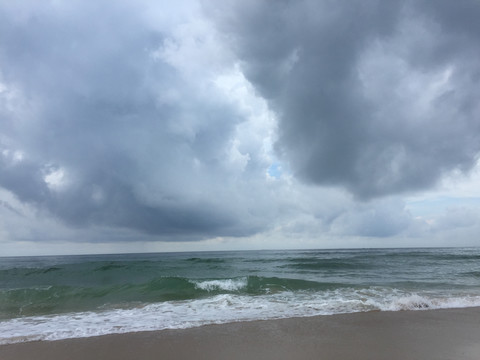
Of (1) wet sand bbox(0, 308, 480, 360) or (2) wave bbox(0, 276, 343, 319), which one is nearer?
(1) wet sand bbox(0, 308, 480, 360)

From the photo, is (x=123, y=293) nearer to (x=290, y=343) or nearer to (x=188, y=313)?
(x=188, y=313)

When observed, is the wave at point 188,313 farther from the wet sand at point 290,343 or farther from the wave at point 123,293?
the wave at point 123,293

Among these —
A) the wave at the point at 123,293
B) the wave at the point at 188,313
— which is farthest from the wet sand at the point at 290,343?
the wave at the point at 123,293

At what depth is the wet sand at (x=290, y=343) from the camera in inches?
217

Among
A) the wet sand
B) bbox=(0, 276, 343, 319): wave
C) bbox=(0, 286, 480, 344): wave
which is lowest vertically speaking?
bbox=(0, 276, 343, 319): wave

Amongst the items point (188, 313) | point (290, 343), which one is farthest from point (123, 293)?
point (290, 343)

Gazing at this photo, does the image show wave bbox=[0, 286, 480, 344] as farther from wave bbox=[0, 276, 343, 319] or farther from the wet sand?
wave bbox=[0, 276, 343, 319]

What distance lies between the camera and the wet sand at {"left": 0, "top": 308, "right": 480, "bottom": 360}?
550 cm

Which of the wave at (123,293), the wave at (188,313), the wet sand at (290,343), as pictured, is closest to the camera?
the wet sand at (290,343)

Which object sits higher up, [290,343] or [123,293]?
[290,343]

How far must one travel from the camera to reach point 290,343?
611cm

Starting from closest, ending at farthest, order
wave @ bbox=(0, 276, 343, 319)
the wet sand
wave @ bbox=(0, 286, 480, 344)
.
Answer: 1. the wet sand
2. wave @ bbox=(0, 286, 480, 344)
3. wave @ bbox=(0, 276, 343, 319)

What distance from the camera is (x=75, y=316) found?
9891 millimetres

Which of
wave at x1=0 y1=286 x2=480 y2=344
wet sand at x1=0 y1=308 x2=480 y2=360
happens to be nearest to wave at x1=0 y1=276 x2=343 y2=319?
wave at x1=0 y1=286 x2=480 y2=344
